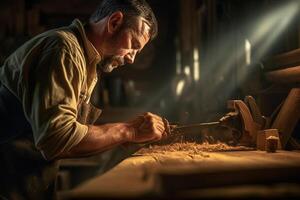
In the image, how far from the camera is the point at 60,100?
2342mm

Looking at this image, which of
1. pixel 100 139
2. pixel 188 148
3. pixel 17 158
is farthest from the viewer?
pixel 188 148

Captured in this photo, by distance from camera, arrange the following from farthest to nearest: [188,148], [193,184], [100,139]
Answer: [188,148], [100,139], [193,184]

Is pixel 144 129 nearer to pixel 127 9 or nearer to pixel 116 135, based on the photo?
pixel 116 135

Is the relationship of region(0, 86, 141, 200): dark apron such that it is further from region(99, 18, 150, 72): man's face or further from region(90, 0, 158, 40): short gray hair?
region(90, 0, 158, 40): short gray hair

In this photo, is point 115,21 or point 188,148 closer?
point 115,21

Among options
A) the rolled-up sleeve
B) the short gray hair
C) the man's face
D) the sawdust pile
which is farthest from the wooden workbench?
the short gray hair

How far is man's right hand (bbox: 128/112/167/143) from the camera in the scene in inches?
112

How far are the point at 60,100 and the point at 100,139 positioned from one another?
1.40 ft

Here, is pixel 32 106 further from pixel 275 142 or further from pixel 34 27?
pixel 34 27

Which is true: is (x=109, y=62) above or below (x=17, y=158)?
above

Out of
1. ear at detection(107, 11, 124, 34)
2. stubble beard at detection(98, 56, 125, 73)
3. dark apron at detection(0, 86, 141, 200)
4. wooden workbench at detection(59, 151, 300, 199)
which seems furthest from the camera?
stubble beard at detection(98, 56, 125, 73)

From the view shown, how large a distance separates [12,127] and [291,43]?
314 cm

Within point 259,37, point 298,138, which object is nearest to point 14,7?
point 259,37

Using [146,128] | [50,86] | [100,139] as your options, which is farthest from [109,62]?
[50,86]
